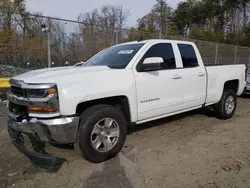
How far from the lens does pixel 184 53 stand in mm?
5219

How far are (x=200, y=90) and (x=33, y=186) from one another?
383cm

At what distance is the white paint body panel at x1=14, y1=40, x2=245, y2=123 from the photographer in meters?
3.34

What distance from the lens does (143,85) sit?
163 inches

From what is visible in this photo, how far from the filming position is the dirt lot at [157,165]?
3158 mm

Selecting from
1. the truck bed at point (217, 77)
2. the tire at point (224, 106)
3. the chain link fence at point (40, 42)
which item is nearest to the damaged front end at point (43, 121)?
the truck bed at point (217, 77)

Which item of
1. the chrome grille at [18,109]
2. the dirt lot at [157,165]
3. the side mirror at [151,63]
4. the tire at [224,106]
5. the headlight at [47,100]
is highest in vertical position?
the side mirror at [151,63]

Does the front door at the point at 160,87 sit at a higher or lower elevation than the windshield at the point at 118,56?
lower

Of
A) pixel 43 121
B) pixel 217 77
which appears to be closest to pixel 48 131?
pixel 43 121

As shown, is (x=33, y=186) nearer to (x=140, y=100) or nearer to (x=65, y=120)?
(x=65, y=120)

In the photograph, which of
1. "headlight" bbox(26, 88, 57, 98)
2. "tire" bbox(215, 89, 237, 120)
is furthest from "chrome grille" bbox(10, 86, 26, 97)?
"tire" bbox(215, 89, 237, 120)

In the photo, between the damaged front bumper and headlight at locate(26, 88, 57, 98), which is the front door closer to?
the damaged front bumper

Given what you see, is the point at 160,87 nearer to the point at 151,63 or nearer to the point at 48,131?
the point at 151,63

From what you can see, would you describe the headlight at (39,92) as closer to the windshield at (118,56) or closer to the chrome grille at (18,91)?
the chrome grille at (18,91)

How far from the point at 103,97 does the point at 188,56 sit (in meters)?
2.55
